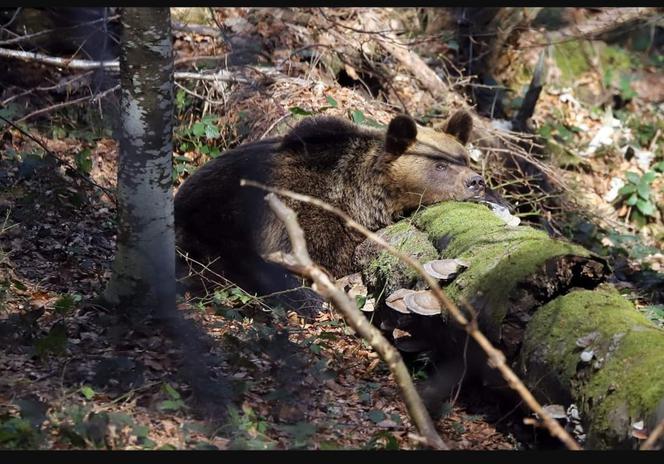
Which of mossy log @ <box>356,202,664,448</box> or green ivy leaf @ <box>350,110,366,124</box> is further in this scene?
green ivy leaf @ <box>350,110,366,124</box>

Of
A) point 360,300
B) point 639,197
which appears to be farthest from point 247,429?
point 639,197

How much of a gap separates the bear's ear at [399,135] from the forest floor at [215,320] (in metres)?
1.46

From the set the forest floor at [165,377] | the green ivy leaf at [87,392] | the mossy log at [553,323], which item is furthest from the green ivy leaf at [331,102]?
the green ivy leaf at [87,392]

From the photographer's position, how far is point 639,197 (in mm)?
11828

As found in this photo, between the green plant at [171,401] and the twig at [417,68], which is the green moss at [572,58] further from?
the green plant at [171,401]

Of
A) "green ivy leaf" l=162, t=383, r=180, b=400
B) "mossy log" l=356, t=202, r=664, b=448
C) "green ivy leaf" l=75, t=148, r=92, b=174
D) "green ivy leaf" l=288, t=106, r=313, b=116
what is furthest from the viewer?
"green ivy leaf" l=288, t=106, r=313, b=116

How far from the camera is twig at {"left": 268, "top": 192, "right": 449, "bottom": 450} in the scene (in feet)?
13.1

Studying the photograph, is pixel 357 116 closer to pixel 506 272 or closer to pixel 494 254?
pixel 494 254

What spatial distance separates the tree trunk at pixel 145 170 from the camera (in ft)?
18.4

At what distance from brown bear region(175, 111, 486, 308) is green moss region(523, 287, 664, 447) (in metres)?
3.10

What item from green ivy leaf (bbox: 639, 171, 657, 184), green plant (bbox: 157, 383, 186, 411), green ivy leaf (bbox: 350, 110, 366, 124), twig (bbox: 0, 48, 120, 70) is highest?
twig (bbox: 0, 48, 120, 70)

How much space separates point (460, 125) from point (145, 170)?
4.22 metres

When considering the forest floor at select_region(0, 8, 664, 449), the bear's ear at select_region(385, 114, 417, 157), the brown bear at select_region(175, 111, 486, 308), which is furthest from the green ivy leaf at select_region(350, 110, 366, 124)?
the bear's ear at select_region(385, 114, 417, 157)

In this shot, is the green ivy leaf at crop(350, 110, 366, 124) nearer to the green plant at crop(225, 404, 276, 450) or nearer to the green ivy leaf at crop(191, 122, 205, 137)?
the green ivy leaf at crop(191, 122, 205, 137)
